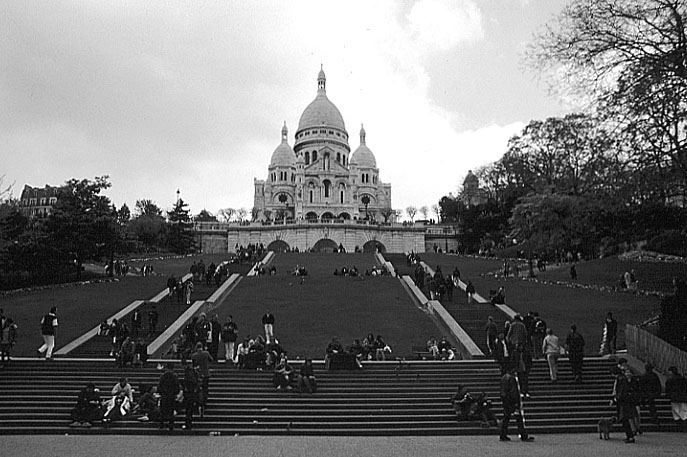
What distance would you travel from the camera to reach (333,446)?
1087 cm

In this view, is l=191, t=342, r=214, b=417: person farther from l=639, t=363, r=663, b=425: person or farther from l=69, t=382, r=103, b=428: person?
l=639, t=363, r=663, b=425: person

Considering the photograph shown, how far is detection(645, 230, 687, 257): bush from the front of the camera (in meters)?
37.9

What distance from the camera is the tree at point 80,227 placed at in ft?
123

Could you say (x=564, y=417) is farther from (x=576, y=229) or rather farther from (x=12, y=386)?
(x=576, y=229)

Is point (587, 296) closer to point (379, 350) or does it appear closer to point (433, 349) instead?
point (433, 349)

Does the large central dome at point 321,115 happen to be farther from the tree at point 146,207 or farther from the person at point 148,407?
the person at point 148,407

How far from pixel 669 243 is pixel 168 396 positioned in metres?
35.1

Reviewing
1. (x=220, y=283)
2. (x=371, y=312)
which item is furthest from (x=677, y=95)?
(x=220, y=283)

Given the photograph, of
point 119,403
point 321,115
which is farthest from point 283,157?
point 119,403

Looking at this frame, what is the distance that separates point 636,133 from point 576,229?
82.1 feet

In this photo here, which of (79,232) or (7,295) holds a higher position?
(79,232)

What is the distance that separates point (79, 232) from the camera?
125 ft

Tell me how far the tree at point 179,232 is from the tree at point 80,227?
29.2 meters

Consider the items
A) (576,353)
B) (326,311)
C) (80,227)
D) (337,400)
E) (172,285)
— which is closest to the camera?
(337,400)
